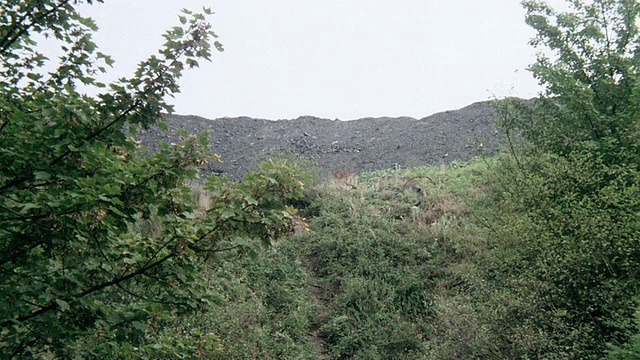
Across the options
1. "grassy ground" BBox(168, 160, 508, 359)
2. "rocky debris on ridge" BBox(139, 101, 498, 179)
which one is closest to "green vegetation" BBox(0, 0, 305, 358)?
"grassy ground" BBox(168, 160, 508, 359)

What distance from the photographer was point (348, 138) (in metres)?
24.4

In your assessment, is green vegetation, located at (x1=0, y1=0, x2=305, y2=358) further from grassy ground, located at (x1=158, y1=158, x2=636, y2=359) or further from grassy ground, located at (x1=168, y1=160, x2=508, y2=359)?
grassy ground, located at (x1=168, y1=160, x2=508, y2=359)

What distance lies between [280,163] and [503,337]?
479cm

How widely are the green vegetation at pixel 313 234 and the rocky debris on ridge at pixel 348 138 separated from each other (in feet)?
14.6

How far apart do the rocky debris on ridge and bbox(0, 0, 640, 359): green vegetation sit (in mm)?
4439

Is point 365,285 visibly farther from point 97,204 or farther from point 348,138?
point 348,138

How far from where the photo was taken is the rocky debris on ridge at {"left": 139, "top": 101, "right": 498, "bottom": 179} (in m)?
20.9

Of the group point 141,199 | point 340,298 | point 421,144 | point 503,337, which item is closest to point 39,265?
point 141,199

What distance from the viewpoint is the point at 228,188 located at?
3.96m

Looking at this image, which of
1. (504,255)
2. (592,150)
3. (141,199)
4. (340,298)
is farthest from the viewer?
(340,298)

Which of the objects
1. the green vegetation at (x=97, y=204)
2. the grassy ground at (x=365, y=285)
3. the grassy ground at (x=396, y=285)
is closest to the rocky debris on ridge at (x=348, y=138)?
the grassy ground at (x=396, y=285)

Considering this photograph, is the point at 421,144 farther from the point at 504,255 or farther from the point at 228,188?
the point at 228,188

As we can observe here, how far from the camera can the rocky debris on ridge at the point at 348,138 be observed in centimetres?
2092

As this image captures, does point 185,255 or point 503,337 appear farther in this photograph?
point 503,337
